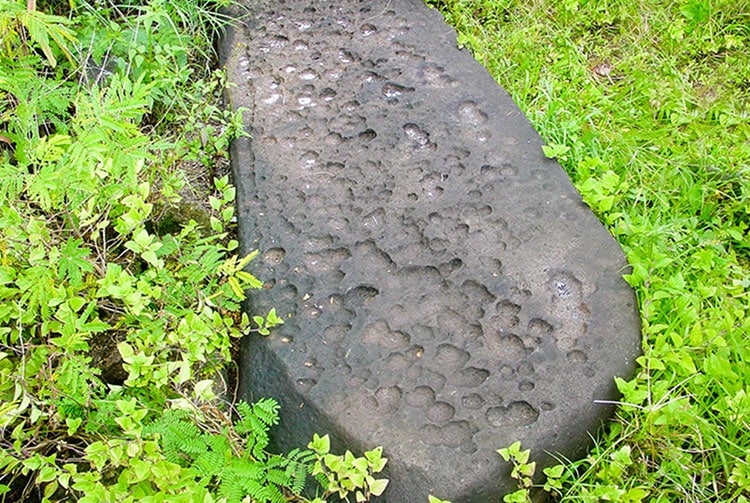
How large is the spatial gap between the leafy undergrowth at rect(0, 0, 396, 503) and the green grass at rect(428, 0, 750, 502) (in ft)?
2.78

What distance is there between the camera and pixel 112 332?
7.52 feet

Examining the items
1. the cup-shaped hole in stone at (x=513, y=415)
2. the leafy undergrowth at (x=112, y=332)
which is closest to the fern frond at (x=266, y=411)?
the leafy undergrowth at (x=112, y=332)

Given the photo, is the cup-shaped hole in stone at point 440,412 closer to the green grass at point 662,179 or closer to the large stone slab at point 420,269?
the large stone slab at point 420,269

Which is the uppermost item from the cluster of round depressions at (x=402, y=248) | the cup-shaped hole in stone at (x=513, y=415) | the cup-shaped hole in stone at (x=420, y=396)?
the cluster of round depressions at (x=402, y=248)

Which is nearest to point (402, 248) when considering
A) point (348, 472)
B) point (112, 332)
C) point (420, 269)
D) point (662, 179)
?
point (420, 269)

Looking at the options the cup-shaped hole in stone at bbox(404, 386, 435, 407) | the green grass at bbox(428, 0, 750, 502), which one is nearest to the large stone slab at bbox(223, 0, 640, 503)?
the cup-shaped hole in stone at bbox(404, 386, 435, 407)

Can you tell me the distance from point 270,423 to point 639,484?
1061 millimetres

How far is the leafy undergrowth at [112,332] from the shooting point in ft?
5.62

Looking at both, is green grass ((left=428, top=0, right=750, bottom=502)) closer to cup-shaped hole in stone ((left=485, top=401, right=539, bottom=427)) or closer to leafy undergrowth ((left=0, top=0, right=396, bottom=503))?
cup-shaped hole in stone ((left=485, top=401, right=539, bottom=427))

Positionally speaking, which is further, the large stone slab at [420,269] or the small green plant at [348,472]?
the large stone slab at [420,269]

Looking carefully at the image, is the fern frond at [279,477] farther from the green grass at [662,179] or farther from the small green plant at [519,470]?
the green grass at [662,179]

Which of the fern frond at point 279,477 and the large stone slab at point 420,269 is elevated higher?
the large stone slab at point 420,269

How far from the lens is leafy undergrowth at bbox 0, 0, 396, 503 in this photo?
5.62 feet

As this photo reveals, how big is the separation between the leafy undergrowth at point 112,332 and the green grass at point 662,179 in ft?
2.78
